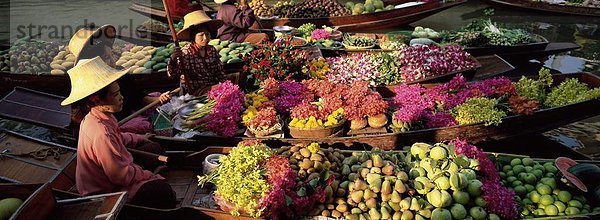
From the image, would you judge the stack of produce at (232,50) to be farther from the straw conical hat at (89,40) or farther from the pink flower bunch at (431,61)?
the pink flower bunch at (431,61)

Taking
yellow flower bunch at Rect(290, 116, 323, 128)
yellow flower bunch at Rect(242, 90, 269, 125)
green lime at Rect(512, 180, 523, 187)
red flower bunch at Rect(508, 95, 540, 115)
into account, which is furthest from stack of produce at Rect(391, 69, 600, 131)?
yellow flower bunch at Rect(242, 90, 269, 125)

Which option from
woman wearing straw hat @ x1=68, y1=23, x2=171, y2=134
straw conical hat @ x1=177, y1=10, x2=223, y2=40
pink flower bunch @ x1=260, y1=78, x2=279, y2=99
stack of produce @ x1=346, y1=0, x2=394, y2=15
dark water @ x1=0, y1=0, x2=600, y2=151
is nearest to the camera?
woman wearing straw hat @ x1=68, y1=23, x2=171, y2=134

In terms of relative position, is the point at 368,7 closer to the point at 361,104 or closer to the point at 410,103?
the point at 410,103

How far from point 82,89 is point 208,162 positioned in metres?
1.35

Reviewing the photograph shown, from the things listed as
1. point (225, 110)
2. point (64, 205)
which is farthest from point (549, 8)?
point (64, 205)

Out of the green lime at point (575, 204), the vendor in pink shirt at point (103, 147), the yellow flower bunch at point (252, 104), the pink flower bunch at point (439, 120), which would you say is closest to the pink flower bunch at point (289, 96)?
the yellow flower bunch at point (252, 104)

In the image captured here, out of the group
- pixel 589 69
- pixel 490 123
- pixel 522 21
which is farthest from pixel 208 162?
pixel 522 21

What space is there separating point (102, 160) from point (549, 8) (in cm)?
1337

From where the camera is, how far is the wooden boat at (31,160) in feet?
14.8

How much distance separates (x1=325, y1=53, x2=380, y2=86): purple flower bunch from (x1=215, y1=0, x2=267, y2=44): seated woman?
76.7 inches

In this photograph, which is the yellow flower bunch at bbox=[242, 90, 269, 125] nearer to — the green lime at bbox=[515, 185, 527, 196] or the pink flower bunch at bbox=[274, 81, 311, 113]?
the pink flower bunch at bbox=[274, 81, 311, 113]

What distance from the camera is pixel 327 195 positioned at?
3.59 metres

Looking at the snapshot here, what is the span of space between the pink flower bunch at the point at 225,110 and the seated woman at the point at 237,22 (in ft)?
9.76

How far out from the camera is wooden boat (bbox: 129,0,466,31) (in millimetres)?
10453
